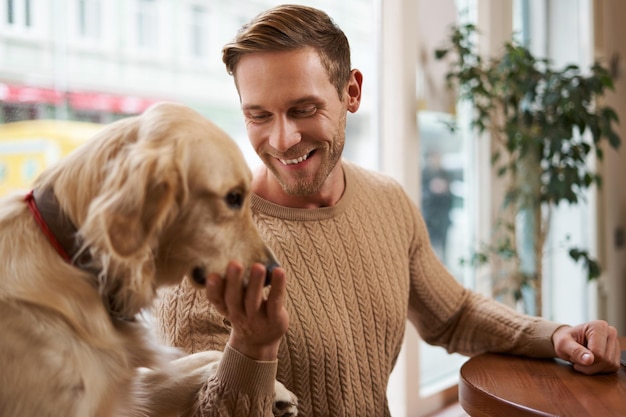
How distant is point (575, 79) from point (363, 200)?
1.95 m

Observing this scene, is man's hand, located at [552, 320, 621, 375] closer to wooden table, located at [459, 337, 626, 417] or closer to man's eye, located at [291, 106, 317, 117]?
wooden table, located at [459, 337, 626, 417]

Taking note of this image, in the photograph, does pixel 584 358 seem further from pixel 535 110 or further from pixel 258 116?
pixel 535 110

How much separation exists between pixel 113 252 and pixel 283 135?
1.80 ft

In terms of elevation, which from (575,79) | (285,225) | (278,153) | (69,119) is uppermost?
(575,79)

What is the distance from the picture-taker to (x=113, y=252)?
2.57 feet

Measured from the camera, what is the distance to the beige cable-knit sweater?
130cm

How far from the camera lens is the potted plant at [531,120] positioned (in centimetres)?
292

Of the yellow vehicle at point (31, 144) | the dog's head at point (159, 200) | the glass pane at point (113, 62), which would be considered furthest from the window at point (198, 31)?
the dog's head at point (159, 200)

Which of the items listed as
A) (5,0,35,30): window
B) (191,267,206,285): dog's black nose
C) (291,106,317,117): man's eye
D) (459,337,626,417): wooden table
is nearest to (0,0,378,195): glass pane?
(5,0,35,30): window

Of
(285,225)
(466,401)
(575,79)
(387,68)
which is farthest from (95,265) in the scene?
(575,79)

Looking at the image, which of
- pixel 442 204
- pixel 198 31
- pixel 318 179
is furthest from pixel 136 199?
pixel 442 204

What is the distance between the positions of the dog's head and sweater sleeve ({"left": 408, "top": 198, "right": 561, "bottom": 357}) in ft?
2.48

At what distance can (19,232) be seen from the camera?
82cm

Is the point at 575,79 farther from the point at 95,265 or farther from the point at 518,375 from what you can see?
the point at 95,265
